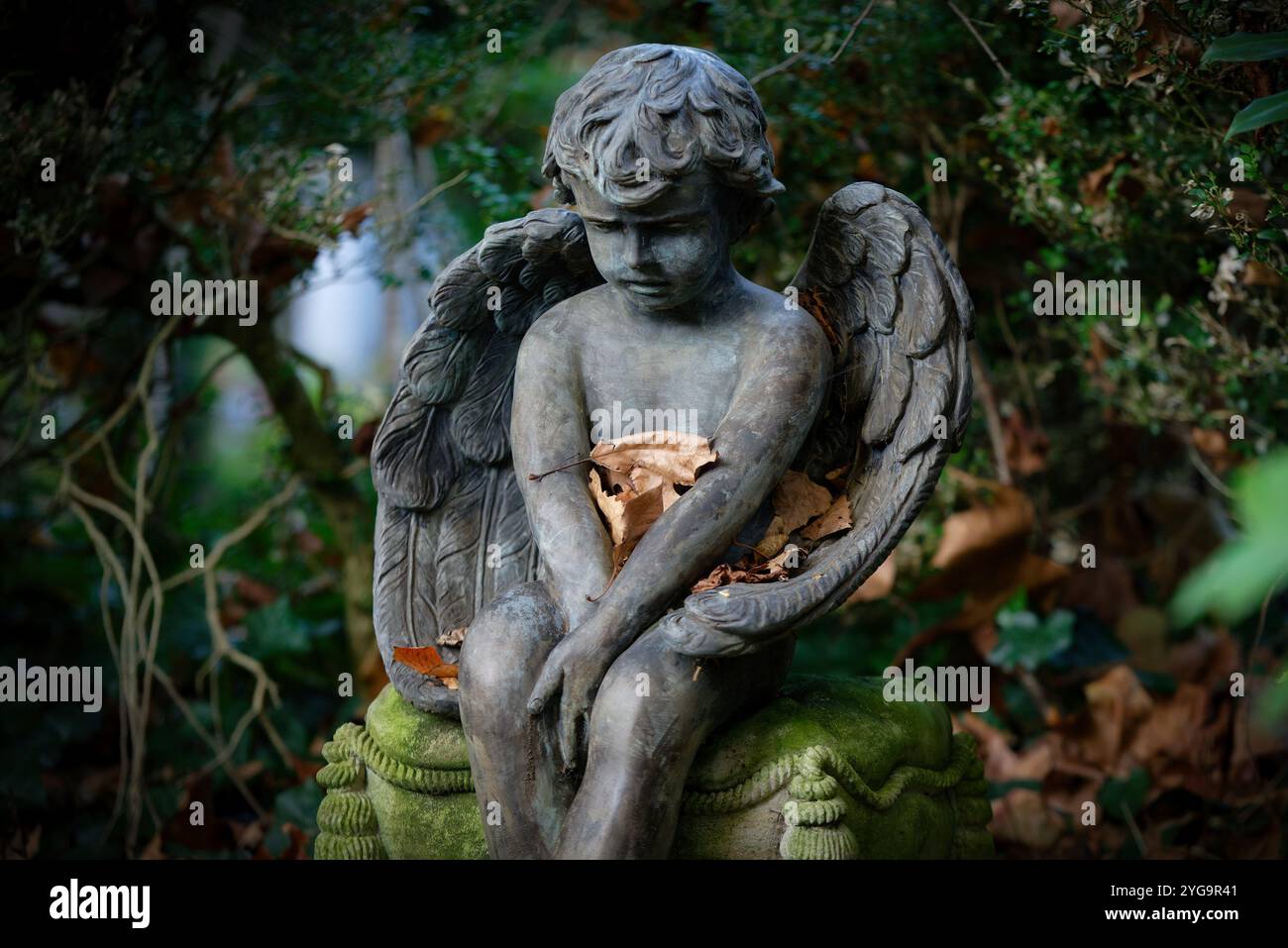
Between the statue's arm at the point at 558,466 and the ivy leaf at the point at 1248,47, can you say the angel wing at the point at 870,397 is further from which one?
the ivy leaf at the point at 1248,47

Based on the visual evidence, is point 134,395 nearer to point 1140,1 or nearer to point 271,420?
point 271,420

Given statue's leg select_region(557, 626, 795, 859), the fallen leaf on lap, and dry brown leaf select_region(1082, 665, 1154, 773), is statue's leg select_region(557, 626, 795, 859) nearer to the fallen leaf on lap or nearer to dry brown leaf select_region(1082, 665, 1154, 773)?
the fallen leaf on lap

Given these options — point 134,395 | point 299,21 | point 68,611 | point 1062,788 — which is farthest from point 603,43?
point 1062,788

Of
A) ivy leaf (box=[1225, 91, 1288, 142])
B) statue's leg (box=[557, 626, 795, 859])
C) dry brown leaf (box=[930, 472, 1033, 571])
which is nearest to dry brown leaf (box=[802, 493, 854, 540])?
statue's leg (box=[557, 626, 795, 859])

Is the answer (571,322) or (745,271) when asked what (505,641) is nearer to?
(571,322)

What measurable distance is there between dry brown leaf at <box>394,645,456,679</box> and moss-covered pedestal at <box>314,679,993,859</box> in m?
0.08

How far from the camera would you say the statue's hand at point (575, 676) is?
238 centimetres

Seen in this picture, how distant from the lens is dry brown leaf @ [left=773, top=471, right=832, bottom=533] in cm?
265

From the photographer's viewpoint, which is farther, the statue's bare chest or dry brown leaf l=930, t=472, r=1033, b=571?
dry brown leaf l=930, t=472, r=1033, b=571

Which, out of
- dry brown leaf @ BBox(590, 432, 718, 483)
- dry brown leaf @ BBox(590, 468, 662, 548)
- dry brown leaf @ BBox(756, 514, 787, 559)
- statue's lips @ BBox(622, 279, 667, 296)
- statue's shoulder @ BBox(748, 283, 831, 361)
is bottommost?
dry brown leaf @ BBox(756, 514, 787, 559)

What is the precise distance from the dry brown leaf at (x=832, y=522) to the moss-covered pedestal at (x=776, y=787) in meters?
0.32

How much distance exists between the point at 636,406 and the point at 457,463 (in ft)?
1.47

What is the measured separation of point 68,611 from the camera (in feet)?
17.5

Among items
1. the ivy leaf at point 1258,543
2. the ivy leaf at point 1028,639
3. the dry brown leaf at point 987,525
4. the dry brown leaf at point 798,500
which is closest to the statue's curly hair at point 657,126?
the dry brown leaf at point 798,500
